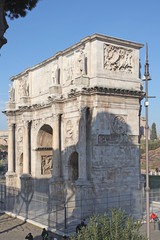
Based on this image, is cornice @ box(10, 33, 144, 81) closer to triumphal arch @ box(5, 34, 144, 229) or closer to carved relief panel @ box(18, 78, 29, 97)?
triumphal arch @ box(5, 34, 144, 229)

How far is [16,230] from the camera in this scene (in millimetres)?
16516

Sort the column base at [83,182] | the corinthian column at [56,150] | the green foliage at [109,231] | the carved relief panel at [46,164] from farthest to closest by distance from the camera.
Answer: the carved relief panel at [46,164], the corinthian column at [56,150], the column base at [83,182], the green foliage at [109,231]

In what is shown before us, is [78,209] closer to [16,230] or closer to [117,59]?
[16,230]

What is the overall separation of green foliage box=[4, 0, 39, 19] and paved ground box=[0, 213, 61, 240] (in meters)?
9.77

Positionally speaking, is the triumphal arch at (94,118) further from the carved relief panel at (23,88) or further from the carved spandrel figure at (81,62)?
the carved relief panel at (23,88)

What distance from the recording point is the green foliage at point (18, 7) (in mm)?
8992

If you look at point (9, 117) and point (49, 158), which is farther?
point (9, 117)

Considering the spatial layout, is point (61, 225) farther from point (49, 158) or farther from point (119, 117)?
point (49, 158)

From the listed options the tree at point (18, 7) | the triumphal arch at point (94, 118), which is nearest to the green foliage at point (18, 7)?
the tree at point (18, 7)

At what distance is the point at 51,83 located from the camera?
21.2 m

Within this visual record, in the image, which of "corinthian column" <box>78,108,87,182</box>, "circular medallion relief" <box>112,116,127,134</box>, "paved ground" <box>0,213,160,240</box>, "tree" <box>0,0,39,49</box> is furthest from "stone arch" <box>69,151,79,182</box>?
"tree" <box>0,0,39,49</box>

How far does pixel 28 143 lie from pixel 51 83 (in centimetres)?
487

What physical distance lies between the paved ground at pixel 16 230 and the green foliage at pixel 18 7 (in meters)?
9.77

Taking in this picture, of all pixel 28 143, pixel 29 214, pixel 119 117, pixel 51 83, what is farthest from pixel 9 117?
pixel 119 117
